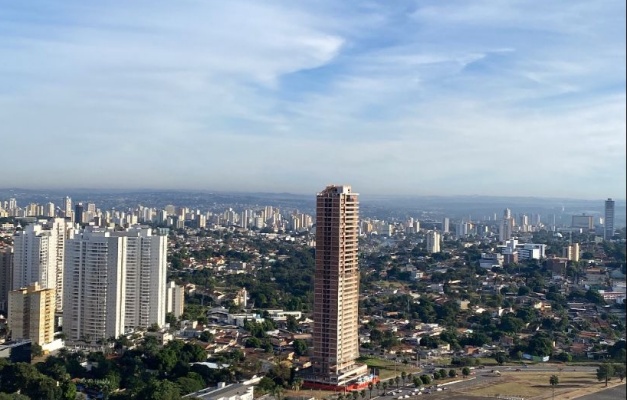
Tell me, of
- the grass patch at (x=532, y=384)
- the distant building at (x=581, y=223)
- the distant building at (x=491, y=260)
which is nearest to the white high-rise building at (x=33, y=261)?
the grass patch at (x=532, y=384)

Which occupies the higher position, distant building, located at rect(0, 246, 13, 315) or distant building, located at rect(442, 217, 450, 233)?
distant building, located at rect(442, 217, 450, 233)

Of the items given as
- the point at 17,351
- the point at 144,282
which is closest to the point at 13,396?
the point at 17,351

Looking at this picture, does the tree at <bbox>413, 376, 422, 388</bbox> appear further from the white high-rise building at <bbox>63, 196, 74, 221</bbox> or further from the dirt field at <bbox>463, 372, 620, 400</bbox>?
the white high-rise building at <bbox>63, 196, 74, 221</bbox>

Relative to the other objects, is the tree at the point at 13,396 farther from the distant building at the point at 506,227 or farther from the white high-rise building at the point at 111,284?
the distant building at the point at 506,227

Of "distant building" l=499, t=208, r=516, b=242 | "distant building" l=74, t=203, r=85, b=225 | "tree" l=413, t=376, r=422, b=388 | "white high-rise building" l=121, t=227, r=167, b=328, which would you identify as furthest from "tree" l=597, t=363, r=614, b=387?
"distant building" l=499, t=208, r=516, b=242

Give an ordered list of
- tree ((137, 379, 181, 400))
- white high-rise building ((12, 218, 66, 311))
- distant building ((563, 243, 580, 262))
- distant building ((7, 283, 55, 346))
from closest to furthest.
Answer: tree ((137, 379, 181, 400)) → distant building ((7, 283, 55, 346)) → white high-rise building ((12, 218, 66, 311)) → distant building ((563, 243, 580, 262))

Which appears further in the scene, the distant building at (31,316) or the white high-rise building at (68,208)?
the white high-rise building at (68,208)
